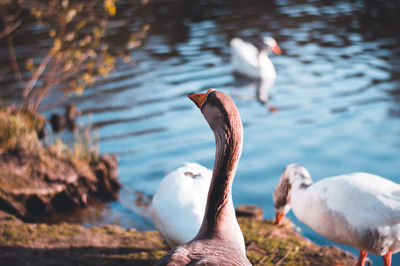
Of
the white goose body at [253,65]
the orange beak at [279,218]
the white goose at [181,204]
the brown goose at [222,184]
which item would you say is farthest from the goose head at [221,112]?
the white goose body at [253,65]

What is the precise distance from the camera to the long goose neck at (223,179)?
2.88m

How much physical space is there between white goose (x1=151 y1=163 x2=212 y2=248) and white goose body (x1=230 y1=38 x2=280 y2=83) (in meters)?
8.10

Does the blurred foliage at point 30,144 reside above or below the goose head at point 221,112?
below

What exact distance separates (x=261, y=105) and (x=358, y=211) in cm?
674

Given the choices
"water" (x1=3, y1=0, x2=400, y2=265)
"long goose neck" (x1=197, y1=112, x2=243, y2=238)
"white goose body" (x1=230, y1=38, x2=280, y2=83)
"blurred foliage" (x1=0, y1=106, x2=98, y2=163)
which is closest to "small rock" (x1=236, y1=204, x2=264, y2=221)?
"water" (x1=3, y1=0, x2=400, y2=265)

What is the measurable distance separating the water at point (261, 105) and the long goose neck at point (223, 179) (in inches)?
123

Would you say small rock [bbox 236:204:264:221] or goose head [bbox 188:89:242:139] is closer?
goose head [bbox 188:89:242:139]

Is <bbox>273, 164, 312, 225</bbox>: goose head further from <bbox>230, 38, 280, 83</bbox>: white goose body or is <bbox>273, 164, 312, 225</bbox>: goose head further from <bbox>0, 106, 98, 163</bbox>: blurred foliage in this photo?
<bbox>230, 38, 280, 83</bbox>: white goose body

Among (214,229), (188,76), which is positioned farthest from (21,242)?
(188,76)

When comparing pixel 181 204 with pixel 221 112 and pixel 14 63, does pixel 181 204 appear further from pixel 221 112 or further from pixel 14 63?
pixel 14 63

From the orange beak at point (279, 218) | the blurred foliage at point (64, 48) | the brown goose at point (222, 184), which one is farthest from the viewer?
the blurred foliage at point (64, 48)

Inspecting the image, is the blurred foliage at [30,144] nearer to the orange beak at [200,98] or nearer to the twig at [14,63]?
the twig at [14,63]

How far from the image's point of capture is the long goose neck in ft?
9.46

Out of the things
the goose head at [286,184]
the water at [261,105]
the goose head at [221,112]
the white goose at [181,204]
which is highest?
the goose head at [221,112]
